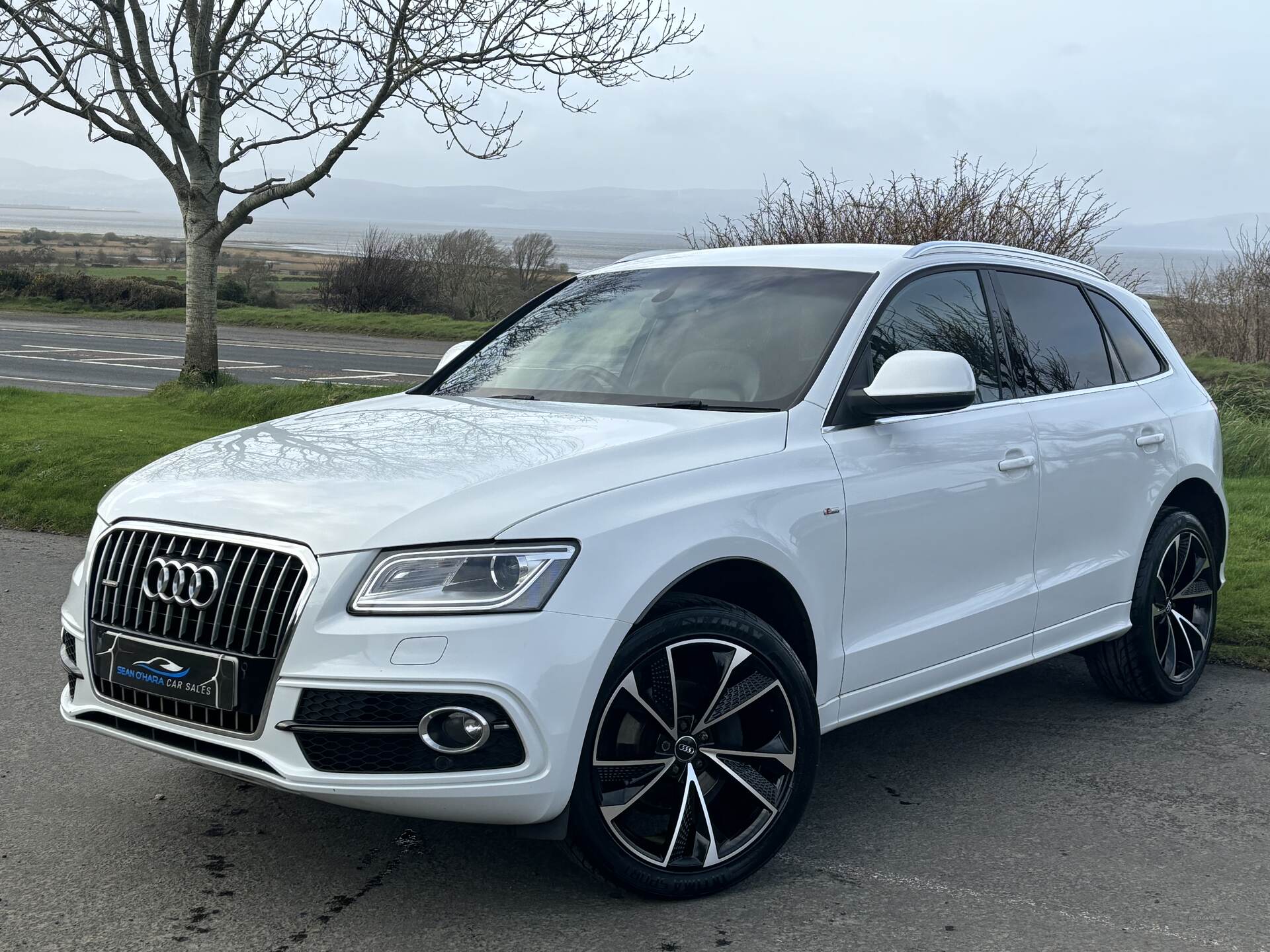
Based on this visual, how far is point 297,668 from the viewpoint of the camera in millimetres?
3332

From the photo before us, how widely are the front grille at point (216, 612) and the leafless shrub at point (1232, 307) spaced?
692 inches

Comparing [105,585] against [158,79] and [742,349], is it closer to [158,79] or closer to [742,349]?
[742,349]

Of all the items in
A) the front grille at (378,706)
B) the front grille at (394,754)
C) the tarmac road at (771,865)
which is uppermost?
the front grille at (378,706)

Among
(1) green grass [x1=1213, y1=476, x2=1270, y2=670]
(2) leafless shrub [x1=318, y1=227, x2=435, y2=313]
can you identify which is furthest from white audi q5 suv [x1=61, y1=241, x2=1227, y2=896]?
(2) leafless shrub [x1=318, y1=227, x2=435, y2=313]

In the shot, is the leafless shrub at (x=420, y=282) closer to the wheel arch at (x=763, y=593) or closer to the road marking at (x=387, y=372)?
the road marking at (x=387, y=372)

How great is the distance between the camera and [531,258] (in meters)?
47.2

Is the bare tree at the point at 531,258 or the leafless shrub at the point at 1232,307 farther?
the bare tree at the point at 531,258

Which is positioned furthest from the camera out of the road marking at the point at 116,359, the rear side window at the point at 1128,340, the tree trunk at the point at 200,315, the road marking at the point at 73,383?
the road marking at the point at 116,359

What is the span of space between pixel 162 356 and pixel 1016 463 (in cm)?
2295

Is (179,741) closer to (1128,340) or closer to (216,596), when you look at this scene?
(216,596)

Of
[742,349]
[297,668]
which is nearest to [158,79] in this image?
[742,349]

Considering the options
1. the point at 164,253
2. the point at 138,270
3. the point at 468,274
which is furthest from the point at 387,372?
the point at 164,253

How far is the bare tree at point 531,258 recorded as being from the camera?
4559cm

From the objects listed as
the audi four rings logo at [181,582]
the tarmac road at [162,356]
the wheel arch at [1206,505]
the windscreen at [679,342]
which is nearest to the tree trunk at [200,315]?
the tarmac road at [162,356]
